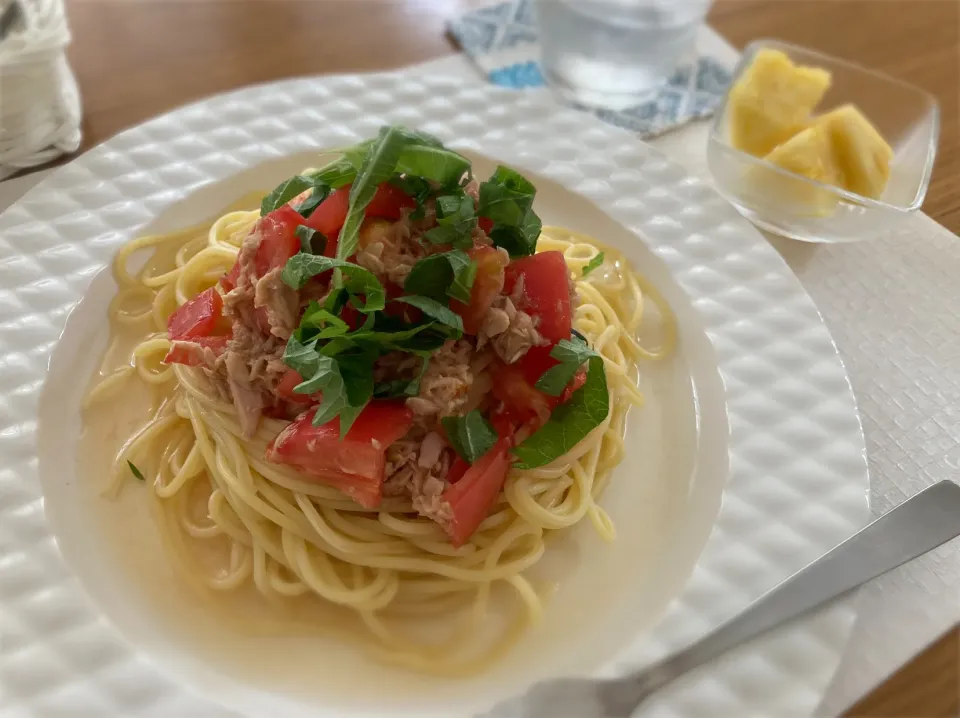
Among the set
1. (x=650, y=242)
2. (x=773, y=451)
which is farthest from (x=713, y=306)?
(x=773, y=451)

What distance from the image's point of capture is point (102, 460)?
6.62ft

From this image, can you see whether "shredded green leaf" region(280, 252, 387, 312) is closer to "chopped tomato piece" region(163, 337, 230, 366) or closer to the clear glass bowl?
"chopped tomato piece" region(163, 337, 230, 366)

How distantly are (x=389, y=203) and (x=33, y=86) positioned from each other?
1.51 m

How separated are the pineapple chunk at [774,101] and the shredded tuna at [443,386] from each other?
1544mm

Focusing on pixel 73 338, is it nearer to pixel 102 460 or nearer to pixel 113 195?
pixel 102 460

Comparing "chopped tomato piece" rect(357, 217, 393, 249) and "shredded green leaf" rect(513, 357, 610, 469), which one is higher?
"chopped tomato piece" rect(357, 217, 393, 249)

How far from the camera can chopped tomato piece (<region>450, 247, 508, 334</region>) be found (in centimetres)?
192

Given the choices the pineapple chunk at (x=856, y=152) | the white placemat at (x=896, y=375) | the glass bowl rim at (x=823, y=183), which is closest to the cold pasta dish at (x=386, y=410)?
the white placemat at (x=896, y=375)

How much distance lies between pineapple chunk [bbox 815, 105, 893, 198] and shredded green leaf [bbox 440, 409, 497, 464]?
1674mm

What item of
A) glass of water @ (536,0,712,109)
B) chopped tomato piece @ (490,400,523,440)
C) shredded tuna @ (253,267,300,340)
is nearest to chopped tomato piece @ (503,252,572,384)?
chopped tomato piece @ (490,400,523,440)

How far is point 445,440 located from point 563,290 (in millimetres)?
529

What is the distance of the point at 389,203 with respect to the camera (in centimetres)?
196

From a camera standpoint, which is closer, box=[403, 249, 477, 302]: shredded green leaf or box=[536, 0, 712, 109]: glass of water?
box=[403, 249, 477, 302]: shredded green leaf

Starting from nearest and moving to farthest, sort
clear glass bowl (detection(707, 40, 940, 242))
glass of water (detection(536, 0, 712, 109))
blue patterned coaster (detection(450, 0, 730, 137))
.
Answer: clear glass bowl (detection(707, 40, 940, 242)) → glass of water (detection(536, 0, 712, 109)) → blue patterned coaster (detection(450, 0, 730, 137))
